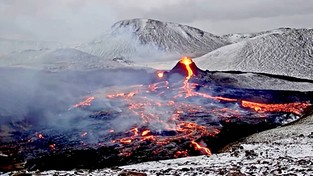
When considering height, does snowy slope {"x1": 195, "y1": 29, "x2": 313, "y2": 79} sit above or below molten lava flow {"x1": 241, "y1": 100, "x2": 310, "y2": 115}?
above

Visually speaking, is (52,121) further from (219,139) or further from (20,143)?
(219,139)

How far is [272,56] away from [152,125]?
9709cm

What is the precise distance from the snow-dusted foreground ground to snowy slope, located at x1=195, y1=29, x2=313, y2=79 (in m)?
86.4

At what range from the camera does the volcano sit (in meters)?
31.8

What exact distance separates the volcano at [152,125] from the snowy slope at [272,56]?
2173 inches

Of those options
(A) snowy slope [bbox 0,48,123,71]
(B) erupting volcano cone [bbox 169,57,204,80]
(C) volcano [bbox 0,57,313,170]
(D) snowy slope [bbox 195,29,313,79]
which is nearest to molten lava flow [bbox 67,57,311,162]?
(C) volcano [bbox 0,57,313,170]

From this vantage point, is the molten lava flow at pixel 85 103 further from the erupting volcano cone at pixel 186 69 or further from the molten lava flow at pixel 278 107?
the erupting volcano cone at pixel 186 69

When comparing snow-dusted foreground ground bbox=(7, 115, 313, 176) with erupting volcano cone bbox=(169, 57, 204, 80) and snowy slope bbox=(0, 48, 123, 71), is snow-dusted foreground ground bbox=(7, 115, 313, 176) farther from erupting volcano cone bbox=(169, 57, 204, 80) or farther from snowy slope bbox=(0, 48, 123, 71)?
snowy slope bbox=(0, 48, 123, 71)

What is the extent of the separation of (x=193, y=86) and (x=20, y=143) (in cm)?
3588

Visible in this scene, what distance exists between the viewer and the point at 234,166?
73.2ft

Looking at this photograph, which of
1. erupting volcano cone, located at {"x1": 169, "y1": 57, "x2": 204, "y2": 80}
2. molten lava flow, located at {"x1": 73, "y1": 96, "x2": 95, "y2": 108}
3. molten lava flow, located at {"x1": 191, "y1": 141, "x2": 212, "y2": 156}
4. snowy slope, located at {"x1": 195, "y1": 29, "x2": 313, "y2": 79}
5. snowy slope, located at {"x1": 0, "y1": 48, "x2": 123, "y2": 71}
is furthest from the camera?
snowy slope, located at {"x1": 195, "y1": 29, "x2": 313, "y2": 79}

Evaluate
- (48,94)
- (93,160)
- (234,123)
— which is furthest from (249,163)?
(48,94)

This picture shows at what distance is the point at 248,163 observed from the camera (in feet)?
75.2

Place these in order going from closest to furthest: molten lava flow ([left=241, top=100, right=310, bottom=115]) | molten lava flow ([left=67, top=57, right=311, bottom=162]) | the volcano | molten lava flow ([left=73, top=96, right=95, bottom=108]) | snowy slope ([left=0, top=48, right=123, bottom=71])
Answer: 1. the volcano
2. molten lava flow ([left=67, top=57, right=311, bottom=162])
3. molten lava flow ([left=241, top=100, right=310, bottom=115])
4. molten lava flow ([left=73, top=96, right=95, bottom=108])
5. snowy slope ([left=0, top=48, right=123, bottom=71])
